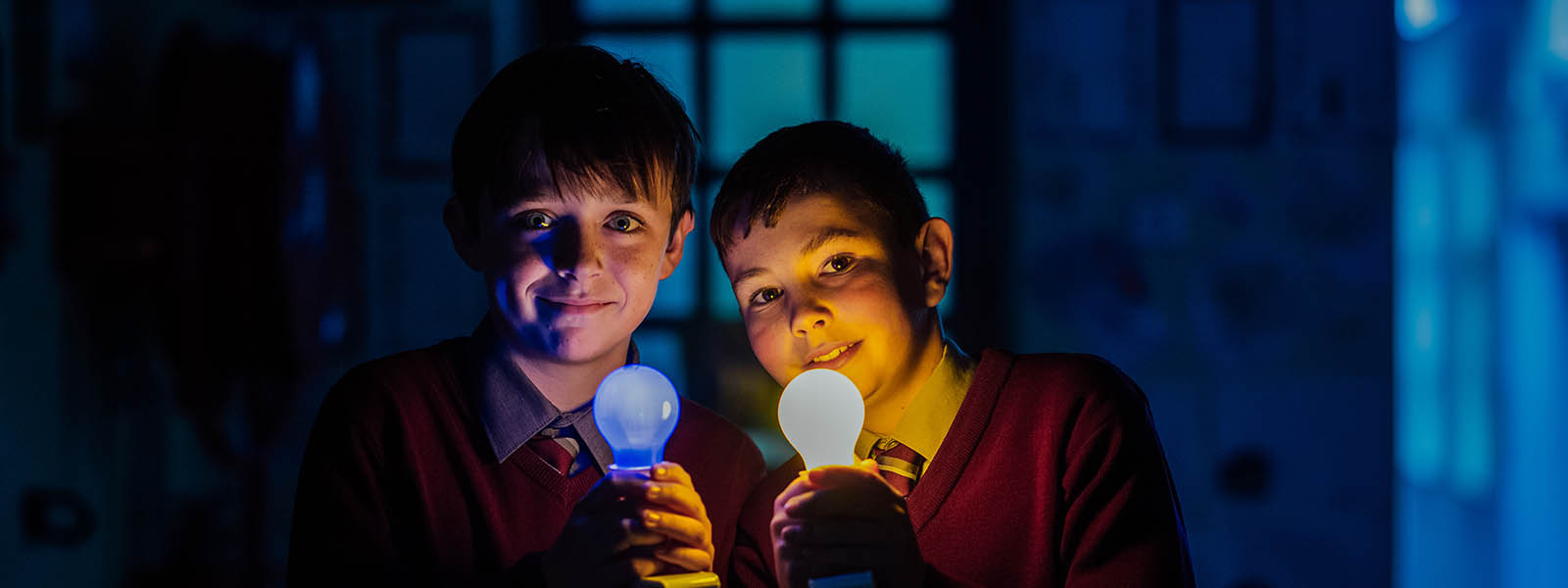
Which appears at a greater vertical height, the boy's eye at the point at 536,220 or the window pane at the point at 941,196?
the window pane at the point at 941,196

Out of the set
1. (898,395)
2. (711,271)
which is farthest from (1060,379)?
(711,271)

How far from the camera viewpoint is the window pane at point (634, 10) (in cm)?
182

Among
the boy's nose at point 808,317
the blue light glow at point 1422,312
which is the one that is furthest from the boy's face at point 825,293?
the blue light glow at point 1422,312

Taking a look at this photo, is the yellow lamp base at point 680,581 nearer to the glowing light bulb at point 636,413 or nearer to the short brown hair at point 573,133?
the glowing light bulb at point 636,413

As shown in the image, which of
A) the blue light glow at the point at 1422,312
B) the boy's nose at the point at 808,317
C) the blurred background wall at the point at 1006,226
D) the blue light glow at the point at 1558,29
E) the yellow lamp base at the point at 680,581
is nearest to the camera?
the yellow lamp base at the point at 680,581

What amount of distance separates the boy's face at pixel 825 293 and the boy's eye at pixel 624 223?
0.07 metres

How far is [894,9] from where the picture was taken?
71.8 inches

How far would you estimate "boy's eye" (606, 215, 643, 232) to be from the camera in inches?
28.9

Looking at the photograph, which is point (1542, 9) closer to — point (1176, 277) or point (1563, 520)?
point (1176, 277)

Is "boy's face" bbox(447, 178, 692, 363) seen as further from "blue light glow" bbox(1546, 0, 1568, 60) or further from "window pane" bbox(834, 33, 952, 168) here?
A: "blue light glow" bbox(1546, 0, 1568, 60)

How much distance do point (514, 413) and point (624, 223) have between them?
168 millimetres

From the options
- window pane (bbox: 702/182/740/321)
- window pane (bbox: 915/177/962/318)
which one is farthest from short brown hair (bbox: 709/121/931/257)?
window pane (bbox: 915/177/962/318)

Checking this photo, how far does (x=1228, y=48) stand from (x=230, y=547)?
2.02 m

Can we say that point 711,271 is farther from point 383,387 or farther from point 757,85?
point 383,387
